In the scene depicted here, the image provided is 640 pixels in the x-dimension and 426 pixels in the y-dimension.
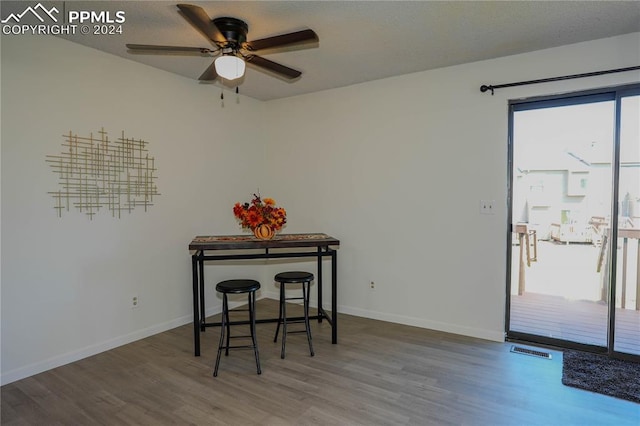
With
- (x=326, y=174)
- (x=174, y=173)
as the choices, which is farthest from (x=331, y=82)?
(x=174, y=173)

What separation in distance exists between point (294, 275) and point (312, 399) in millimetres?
1158

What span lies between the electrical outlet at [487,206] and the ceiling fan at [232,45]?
2200 millimetres

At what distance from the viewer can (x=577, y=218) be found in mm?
3301

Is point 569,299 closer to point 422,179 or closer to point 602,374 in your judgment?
point 602,374

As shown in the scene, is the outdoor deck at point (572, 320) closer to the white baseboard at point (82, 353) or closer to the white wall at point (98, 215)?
the white wall at point (98, 215)

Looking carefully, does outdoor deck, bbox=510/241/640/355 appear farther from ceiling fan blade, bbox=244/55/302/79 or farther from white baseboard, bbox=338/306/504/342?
ceiling fan blade, bbox=244/55/302/79

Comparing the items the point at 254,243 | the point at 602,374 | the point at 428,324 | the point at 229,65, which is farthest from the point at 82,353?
the point at 602,374

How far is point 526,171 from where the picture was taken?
11.3 ft

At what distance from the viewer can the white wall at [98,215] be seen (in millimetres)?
2689

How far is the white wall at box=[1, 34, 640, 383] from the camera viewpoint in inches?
110

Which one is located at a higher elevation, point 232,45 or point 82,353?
point 232,45

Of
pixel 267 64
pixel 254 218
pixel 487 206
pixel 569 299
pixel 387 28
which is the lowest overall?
pixel 569 299

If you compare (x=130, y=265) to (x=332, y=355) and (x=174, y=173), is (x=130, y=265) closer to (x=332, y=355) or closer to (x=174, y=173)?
(x=174, y=173)

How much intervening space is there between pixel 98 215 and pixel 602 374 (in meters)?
4.39
